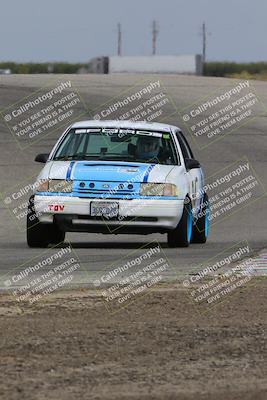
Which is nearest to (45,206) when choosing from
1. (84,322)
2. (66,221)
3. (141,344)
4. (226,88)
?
(66,221)

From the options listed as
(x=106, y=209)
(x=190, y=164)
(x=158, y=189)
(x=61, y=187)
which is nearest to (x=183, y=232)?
(x=158, y=189)

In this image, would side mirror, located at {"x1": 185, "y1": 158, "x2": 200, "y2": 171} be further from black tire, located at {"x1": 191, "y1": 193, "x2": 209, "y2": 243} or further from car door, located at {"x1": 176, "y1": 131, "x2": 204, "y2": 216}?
black tire, located at {"x1": 191, "y1": 193, "x2": 209, "y2": 243}

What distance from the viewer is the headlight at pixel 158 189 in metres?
16.1

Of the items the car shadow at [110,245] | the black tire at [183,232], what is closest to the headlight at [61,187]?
the car shadow at [110,245]

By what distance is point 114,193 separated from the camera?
631 inches

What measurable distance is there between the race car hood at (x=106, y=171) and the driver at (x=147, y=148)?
37 centimetres

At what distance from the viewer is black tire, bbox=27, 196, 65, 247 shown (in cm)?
1634

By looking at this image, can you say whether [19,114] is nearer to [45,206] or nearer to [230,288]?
[45,206]

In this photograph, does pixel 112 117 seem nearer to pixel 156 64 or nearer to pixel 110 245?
pixel 110 245

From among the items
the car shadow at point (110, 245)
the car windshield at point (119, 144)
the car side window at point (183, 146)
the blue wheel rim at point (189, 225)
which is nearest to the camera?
the blue wheel rim at point (189, 225)

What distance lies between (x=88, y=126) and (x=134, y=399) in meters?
10.4

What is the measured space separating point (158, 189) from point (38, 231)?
1.62 m

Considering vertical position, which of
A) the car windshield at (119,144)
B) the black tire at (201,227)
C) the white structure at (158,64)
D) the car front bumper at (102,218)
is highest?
the car windshield at (119,144)

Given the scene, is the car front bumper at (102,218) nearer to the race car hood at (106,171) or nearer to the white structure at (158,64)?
the race car hood at (106,171)
